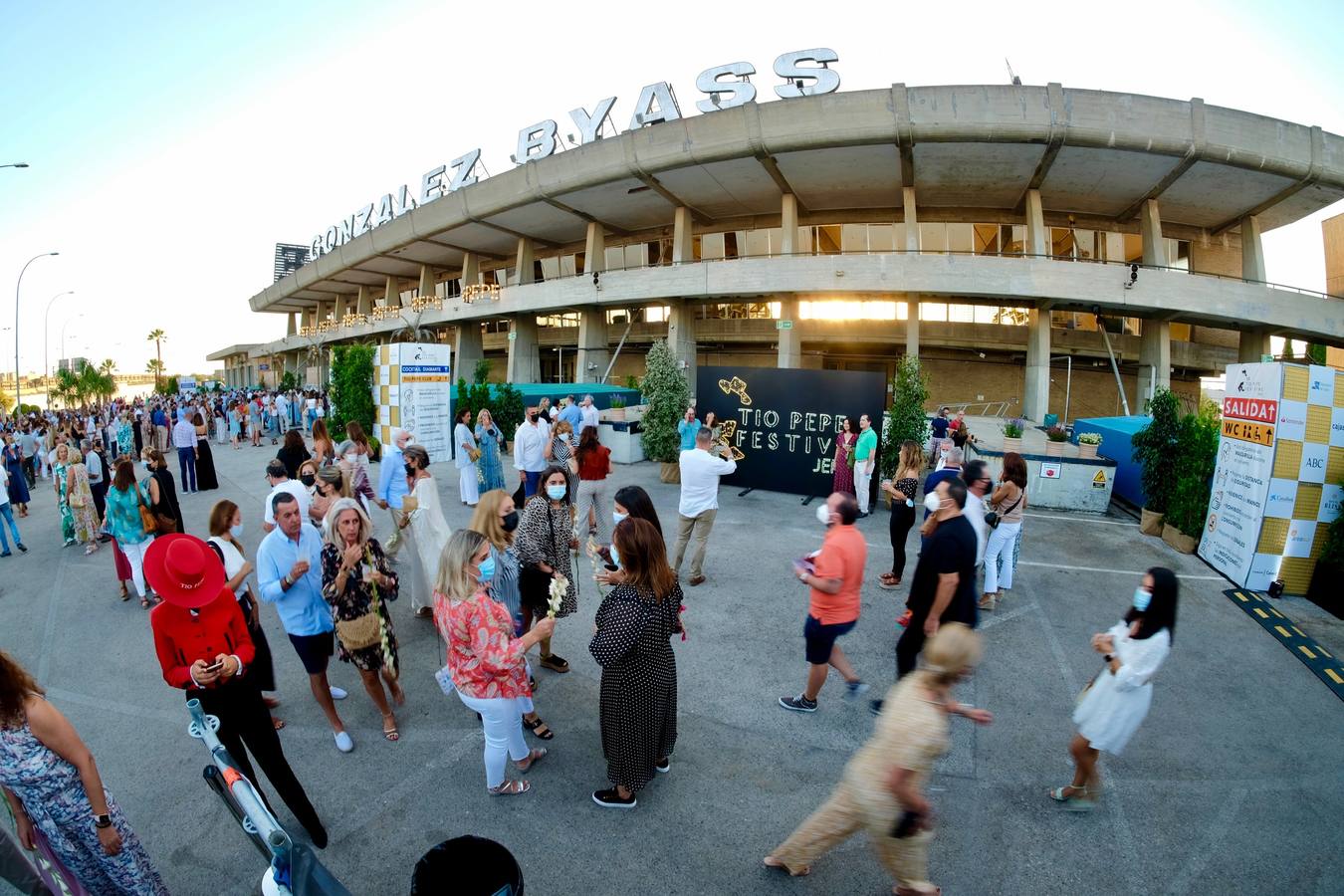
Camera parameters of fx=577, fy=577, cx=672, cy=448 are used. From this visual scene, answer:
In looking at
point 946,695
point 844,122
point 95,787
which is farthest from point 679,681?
point 844,122

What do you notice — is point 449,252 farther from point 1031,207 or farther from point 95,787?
point 95,787

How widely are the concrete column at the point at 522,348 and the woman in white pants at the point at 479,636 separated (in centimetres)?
3205

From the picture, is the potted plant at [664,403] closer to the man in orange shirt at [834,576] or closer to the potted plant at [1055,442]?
the potted plant at [1055,442]

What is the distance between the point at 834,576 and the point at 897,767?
1.68 meters

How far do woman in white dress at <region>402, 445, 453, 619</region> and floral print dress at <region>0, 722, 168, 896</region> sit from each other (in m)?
3.12

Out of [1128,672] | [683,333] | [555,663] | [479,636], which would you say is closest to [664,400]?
[555,663]

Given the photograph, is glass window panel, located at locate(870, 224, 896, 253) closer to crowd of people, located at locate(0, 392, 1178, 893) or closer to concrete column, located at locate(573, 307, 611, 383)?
concrete column, located at locate(573, 307, 611, 383)

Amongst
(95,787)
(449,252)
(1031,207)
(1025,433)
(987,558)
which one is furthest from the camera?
(449,252)

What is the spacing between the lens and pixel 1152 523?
9734 mm

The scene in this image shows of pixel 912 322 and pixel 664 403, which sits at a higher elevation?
pixel 912 322

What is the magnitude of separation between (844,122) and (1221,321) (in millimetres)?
17744

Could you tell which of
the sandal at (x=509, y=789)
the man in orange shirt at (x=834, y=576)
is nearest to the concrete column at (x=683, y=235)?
the man in orange shirt at (x=834, y=576)

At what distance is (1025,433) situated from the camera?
1814cm

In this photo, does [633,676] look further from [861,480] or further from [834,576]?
[861,480]
